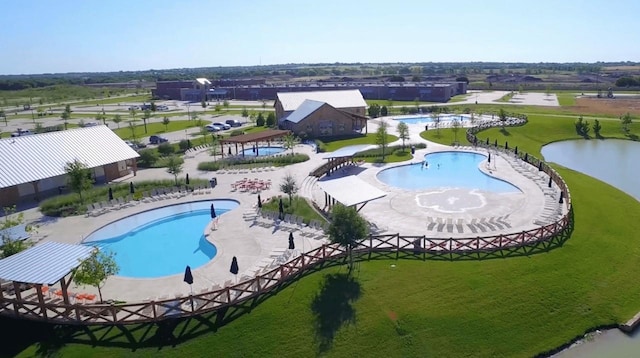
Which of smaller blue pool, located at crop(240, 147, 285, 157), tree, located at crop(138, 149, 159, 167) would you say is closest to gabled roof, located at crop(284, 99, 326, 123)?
smaller blue pool, located at crop(240, 147, 285, 157)

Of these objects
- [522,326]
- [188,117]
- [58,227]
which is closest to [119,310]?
[58,227]

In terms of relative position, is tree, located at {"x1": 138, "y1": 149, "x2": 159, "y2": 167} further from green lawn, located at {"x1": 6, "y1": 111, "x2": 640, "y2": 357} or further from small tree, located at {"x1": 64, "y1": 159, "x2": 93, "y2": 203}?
green lawn, located at {"x1": 6, "y1": 111, "x2": 640, "y2": 357}

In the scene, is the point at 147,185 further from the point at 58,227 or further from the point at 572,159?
the point at 572,159

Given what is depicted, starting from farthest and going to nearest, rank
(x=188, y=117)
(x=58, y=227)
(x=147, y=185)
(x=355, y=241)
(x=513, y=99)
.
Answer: (x=513, y=99)
(x=188, y=117)
(x=147, y=185)
(x=58, y=227)
(x=355, y=241)

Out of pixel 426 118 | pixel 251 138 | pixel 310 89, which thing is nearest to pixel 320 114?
pixel 251 138

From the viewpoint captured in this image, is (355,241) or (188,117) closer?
(355,241)

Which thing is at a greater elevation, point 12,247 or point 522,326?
point 12,247

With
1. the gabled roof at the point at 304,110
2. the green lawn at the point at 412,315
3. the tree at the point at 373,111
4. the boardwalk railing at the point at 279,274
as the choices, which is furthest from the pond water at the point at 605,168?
the tree at the point at 373,111
